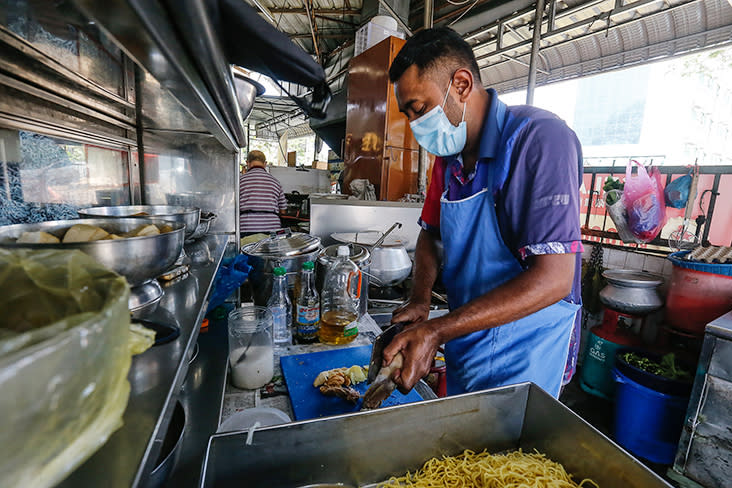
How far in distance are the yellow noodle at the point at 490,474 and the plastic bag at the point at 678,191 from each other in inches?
144

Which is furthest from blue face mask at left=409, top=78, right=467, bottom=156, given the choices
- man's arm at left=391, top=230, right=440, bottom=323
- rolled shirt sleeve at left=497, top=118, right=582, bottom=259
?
man's arm at left=391, top=230, right=440, bottom=323

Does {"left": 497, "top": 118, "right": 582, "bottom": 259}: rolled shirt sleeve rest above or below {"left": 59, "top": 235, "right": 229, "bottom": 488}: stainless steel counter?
above

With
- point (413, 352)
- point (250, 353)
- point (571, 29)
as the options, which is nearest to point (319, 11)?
point (571, 29)

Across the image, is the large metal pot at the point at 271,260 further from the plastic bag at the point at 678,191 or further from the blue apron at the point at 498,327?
the plastic bag at the point at 678,191

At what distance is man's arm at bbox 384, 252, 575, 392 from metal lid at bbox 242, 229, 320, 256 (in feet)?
3.29

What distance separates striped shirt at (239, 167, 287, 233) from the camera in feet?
14.9

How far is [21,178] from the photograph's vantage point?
3.67ft

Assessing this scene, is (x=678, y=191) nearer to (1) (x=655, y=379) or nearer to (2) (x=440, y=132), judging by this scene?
(1) (x=655, y=379)

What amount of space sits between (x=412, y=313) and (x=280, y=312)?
0.63 m

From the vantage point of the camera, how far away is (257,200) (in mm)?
4559

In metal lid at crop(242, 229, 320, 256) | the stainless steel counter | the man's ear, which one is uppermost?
the man's ear

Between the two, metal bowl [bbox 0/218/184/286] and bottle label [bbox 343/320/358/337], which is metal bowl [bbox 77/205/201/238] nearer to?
metal bowl [bbox 0/218/184/286]

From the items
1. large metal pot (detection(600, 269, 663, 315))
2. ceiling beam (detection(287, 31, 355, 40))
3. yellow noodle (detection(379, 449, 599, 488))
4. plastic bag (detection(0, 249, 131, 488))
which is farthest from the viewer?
ceiling beam (detection(287, 31, 355, 40))

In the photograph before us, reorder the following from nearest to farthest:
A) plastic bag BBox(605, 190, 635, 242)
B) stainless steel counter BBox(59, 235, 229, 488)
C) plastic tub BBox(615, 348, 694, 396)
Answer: stainless steel counter BBox(59, 235, 229, 488) < plastic tub BBox(615, 348, 694, 396) < plastic bag BBox(605, 190, 635, 242)
